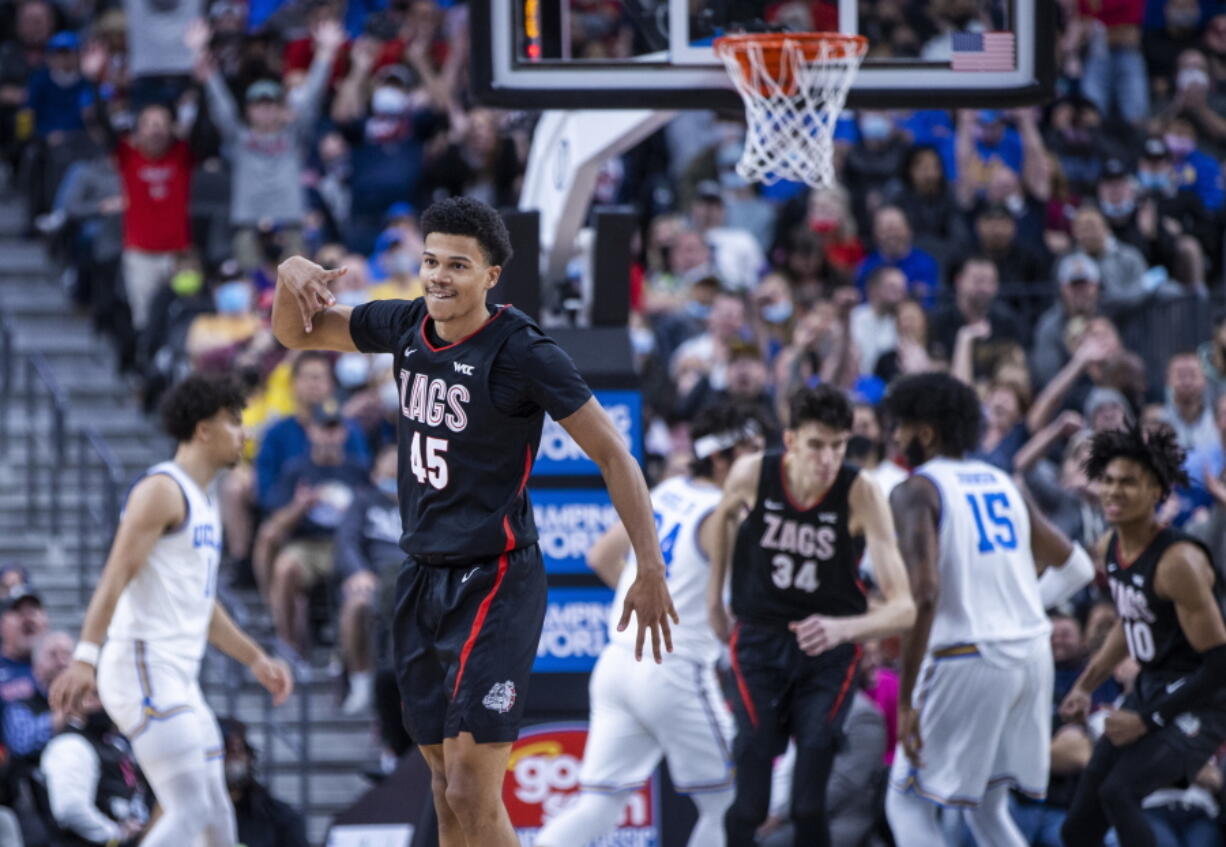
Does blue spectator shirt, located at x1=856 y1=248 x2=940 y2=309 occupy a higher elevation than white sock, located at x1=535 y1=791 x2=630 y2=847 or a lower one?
higher

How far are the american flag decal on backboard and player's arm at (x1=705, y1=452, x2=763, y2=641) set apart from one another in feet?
6.88

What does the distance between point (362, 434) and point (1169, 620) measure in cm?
676

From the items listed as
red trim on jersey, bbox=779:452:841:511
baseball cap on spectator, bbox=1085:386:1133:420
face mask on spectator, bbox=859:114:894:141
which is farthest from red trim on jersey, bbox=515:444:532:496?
face mask on spectator, bbox=859:114:894:141

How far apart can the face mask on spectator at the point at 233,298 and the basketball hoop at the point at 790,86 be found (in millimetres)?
6309

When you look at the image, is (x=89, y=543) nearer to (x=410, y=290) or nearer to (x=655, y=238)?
(x=410, y=290)

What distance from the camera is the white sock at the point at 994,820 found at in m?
8.35

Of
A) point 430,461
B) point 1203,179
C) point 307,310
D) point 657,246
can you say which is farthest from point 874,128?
point 430,461

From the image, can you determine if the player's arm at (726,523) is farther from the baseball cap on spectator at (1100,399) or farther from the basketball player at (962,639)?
the baseball cap on spectator at (1100,399)

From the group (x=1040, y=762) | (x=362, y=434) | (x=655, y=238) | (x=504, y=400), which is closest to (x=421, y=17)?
(x=655, y=238)

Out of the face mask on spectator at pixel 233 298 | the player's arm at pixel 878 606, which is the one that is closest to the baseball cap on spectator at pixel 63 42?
the face mask on spectator at pixel 233 298

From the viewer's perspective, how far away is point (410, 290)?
562 inches

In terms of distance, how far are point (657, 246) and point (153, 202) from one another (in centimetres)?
391

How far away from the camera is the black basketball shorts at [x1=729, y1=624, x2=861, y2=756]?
26.8 ft

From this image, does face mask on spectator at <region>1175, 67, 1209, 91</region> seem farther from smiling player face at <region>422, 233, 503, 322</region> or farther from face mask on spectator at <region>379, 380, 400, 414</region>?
smiling player face at <region>422, 233, 503, 322</region>
